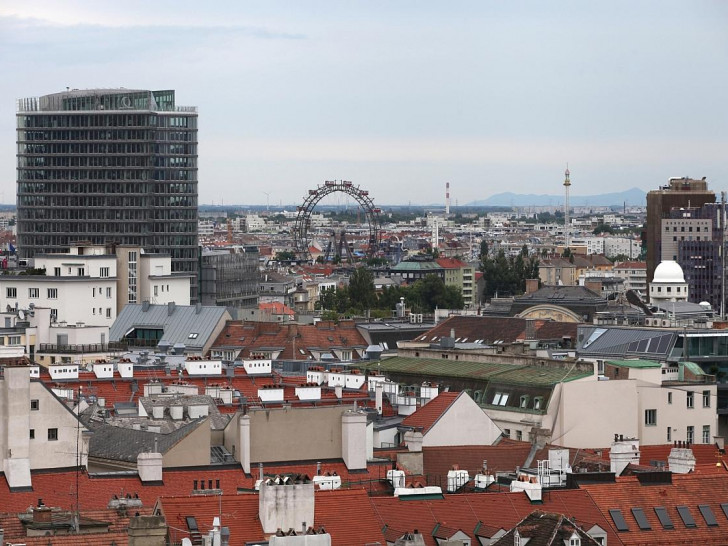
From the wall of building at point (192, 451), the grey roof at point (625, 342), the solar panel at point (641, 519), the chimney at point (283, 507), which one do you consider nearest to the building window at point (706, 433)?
the grey roof at point (625, 342)

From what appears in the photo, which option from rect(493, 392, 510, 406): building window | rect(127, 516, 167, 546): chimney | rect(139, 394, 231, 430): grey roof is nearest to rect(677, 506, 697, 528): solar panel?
rect(127, 516, 167, 546): chimney

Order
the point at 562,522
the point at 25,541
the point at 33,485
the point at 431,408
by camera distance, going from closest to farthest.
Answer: the point at 25,541, the point at 562,522, the point at 33,485, the point at 431,408

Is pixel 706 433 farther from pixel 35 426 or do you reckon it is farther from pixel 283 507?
pixel 283 507

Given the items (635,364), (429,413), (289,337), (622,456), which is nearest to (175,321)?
(289,337)

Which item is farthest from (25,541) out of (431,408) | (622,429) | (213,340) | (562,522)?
(213,340)

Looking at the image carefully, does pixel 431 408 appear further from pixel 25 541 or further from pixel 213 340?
pixel 213 340

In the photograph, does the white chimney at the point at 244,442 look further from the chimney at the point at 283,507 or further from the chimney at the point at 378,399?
the chimney at the point at 283,507

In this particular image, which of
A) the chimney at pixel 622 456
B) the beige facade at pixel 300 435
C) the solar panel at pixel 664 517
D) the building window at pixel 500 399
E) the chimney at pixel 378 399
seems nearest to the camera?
the solar panel at pixel 664 517
